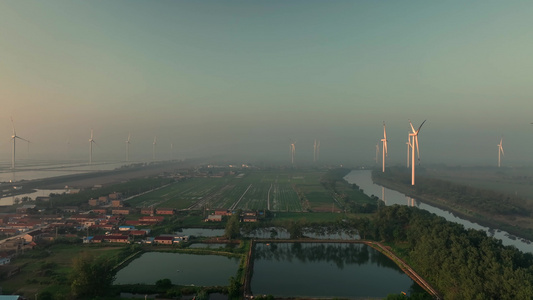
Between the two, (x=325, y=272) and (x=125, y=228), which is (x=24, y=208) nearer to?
(x=125, y=228)

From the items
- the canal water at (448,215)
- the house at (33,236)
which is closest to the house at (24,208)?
the house at (33,236)

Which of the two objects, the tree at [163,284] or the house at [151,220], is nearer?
the tree at [163,284]

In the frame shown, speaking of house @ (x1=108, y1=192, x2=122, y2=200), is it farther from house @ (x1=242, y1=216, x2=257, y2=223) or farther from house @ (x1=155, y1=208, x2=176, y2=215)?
house @ (x1=242, y1=216, x2=257, y2=223)

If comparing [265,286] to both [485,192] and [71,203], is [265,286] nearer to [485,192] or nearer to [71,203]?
[71,203]

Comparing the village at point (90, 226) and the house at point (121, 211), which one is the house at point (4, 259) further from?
the house at point (121, 211)

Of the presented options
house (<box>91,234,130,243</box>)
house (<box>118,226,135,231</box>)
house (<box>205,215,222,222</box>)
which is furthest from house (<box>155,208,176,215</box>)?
house (<box>91,234,130,243</box>)

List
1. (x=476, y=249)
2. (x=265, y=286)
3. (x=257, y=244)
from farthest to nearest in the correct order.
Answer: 1. (x=257, y=244)
2. (x=265, y=286)
3. (x=476, y=249)

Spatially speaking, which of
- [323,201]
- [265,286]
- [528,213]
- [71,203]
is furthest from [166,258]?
[528,213]
